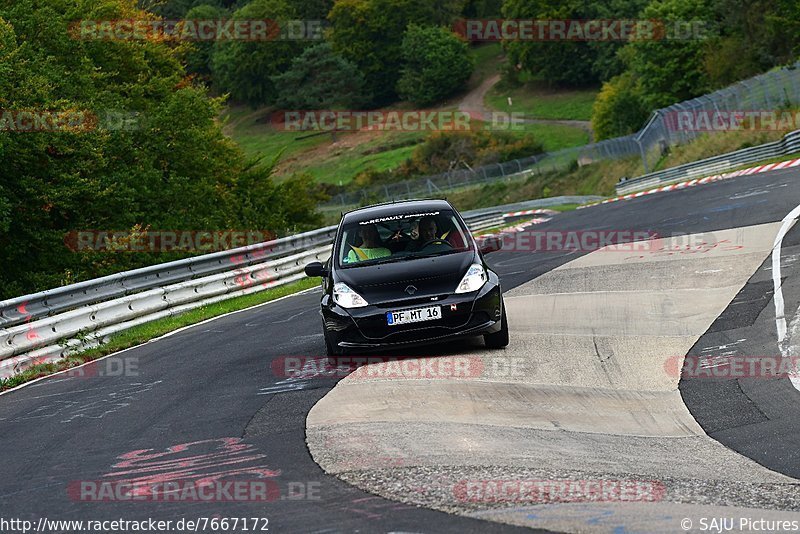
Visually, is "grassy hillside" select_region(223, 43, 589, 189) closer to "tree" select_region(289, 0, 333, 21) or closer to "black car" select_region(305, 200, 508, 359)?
"tree" select_region(289, 0, 333, 21)

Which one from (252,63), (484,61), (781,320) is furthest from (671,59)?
(781,320)

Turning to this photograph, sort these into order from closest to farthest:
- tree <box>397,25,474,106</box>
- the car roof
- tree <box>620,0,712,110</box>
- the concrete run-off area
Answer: the concrete run-off area → the car roof → tree <box>620,0,712,110</box> → tree <box>397,25,474,106</box>

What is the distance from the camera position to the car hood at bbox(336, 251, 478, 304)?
36.8ft

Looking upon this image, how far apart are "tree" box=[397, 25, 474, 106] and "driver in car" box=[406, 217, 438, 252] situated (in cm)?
11410

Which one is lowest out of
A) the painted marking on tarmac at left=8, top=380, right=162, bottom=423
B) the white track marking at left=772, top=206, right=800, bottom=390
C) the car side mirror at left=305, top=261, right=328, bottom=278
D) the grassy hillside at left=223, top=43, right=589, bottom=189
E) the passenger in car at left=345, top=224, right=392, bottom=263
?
the grassy hillside at left=223, top=43, right=589, bottom=189

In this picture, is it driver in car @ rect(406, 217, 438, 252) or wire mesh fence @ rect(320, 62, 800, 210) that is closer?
driver in car @ rect(406, 217, 438, 252)

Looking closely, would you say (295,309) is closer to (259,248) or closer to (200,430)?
(259,248)

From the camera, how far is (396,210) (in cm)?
1273

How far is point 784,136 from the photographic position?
39844 millimetres

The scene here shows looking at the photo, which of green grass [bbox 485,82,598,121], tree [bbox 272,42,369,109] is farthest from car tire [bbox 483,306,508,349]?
tree [bbox 272,42,369,109]

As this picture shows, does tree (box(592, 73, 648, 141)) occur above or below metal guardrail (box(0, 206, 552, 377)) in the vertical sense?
below

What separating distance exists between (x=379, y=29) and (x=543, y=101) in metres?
28.9

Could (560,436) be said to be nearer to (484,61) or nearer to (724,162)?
(724,162)

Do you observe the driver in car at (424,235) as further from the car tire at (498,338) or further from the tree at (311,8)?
the tree at (311,8)
